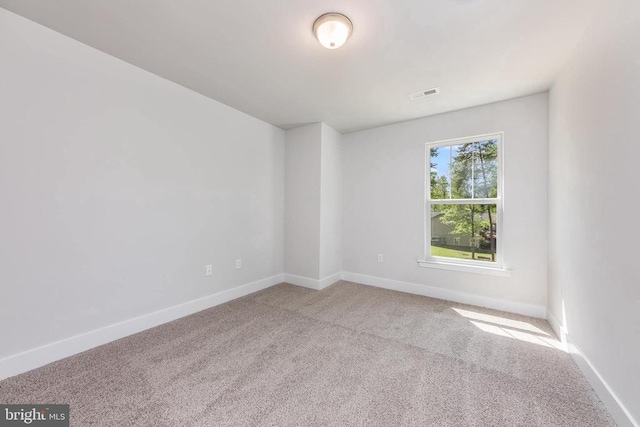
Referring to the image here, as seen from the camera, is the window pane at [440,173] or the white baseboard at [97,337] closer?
the white baseboard at [97,337]

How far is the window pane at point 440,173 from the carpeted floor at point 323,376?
5.33 ft

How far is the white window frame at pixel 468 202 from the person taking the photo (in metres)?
3.06

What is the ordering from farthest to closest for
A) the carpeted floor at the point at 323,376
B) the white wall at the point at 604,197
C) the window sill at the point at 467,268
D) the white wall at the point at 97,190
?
the window sill at the point at 467,268 → the white wall at the point at 97,190 → the carpeted floor at the point at 323,376 → the white wall at the point at 604,197

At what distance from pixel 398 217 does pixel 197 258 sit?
9.00 ft

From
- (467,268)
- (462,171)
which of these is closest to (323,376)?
Answer: (467,268)

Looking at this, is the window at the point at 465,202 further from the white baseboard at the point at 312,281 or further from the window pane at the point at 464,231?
the white baseboard at the point at 312,281

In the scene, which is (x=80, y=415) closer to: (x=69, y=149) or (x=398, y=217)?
(x=69, y=149)

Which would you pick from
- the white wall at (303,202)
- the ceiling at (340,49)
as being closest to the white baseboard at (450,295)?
the white wall at (303,202)

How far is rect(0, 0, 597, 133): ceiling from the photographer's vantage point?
5.49 ft

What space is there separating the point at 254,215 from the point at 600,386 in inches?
139

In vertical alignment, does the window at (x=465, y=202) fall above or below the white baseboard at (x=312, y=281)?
above

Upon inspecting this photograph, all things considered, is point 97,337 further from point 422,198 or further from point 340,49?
point 422,198

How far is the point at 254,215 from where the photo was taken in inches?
143


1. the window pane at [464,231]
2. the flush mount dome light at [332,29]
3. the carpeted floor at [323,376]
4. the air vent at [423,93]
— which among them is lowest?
the carpeted floor at [323,376]
